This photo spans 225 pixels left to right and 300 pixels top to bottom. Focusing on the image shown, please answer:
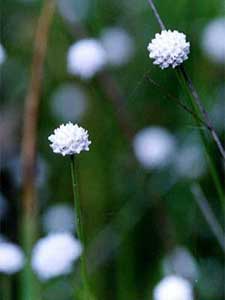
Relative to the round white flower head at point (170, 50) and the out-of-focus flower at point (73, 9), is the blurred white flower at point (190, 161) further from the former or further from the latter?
the round white flower head at point (170, 50)

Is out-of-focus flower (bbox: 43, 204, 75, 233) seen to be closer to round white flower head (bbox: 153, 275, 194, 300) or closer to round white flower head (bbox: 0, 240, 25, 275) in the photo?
round white flower head (bbox: 0, 240, 25, 275)

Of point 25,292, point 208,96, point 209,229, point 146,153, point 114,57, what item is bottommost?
point 25,292

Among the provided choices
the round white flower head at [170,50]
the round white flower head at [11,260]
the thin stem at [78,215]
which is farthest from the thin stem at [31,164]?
the round white flower head at [170,50]

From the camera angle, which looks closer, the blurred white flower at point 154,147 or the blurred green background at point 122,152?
the blurred green background at point 122,152

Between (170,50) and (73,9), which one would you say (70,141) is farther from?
(73,9)

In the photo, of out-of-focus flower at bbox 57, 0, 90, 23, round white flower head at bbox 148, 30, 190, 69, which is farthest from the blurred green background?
round white flower head at bbox 148, 30, 190, 69

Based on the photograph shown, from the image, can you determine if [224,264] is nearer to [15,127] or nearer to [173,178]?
[173,178]

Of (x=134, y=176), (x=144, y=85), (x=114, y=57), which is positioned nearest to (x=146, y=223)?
(x=134, y=176)
